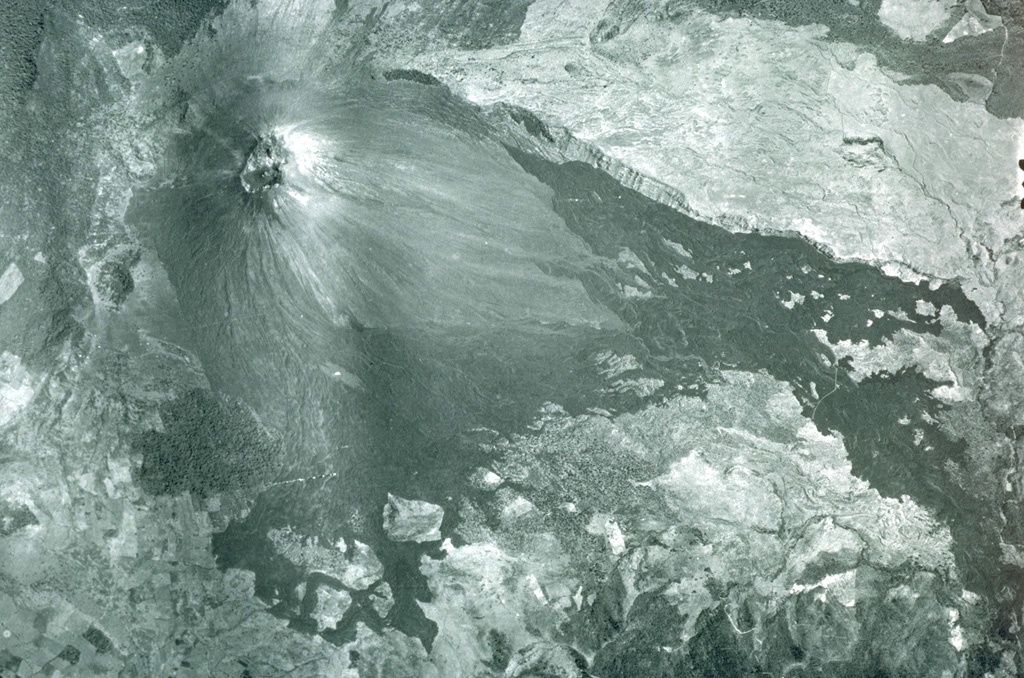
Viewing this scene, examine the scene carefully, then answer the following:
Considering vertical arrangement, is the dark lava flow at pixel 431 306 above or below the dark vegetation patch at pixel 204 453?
above

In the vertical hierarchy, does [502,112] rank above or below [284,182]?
above

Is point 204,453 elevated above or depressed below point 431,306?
below

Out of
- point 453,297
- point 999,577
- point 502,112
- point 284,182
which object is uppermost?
point 502,112

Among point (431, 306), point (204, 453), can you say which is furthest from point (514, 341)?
point (204, 453)

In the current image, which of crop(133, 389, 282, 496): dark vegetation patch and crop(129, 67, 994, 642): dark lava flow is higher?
crop(129, 67, 994, 642): dark lava flow

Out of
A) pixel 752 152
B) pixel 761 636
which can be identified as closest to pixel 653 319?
pixel 752 152

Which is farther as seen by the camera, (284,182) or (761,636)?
(284,182)

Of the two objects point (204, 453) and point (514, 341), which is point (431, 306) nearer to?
point (514, 341)

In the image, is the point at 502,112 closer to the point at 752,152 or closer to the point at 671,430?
the point at 752,152
